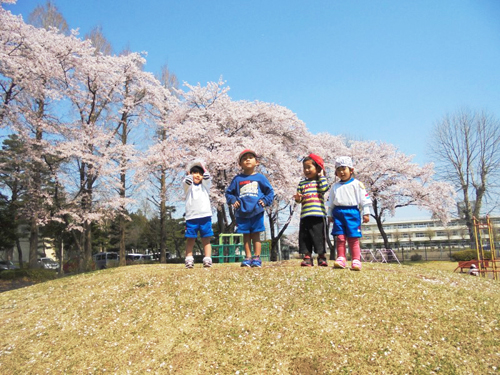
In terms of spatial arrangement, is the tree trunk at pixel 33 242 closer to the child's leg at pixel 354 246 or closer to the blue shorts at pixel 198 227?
the blue shorts at pixel 198 227

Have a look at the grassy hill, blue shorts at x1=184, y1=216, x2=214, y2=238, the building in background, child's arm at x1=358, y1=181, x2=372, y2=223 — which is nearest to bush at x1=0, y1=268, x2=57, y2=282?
the grassy hill

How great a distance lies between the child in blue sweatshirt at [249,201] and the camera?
20.4ft

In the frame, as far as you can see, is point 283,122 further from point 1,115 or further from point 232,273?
point 232,273

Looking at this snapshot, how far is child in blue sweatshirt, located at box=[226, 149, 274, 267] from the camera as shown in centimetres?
623

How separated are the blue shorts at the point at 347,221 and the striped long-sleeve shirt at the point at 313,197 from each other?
0.94 feet

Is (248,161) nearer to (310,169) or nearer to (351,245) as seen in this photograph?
(310,169)

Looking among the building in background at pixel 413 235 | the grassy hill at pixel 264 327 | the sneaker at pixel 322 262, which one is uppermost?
the sneaker at pixel 322 262

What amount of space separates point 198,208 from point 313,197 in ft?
7.22

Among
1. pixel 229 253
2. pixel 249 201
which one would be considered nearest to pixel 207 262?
pixel 249 201

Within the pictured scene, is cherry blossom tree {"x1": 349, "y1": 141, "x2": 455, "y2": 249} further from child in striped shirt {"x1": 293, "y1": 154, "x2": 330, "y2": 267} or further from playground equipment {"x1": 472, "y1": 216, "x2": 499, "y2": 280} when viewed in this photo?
child in striped shirt {"x1": 293, "y1": 154, "x2": 330, "y2": 267}

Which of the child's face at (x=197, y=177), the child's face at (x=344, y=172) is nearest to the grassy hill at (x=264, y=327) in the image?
the child's face at (x=344, y=172)

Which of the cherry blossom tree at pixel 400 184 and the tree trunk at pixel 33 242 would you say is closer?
the tree trunk at pixel 33 242

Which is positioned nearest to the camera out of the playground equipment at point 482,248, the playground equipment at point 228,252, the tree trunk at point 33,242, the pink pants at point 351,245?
the pink pants at point 351,245

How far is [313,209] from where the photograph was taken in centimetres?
621
